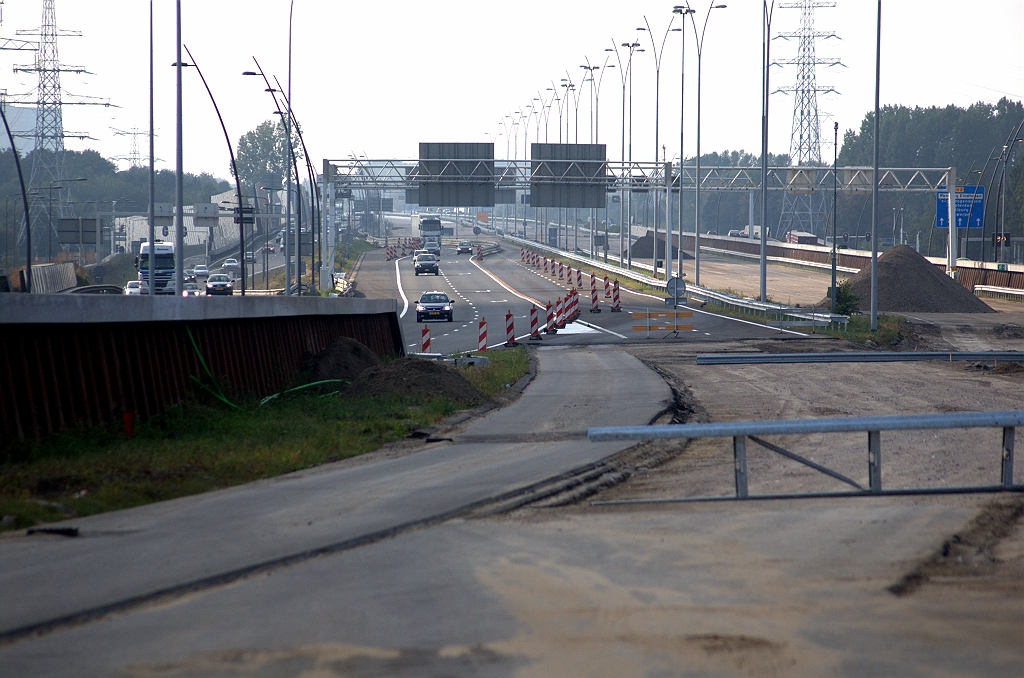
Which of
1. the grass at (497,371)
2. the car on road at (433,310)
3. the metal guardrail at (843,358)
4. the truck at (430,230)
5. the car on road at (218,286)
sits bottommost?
the metal guardrail at (843,358)

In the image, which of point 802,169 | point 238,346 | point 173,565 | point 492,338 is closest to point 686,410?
point 238,346

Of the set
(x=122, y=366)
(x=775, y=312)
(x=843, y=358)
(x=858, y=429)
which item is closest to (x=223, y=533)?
(x=858, y=429)

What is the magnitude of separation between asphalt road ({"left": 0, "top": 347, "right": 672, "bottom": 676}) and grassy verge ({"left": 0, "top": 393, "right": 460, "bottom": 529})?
43 cm

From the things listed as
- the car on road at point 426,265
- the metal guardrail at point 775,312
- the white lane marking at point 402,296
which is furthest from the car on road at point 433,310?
the car on road at point 426,265

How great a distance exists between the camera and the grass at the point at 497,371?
71.9 ft

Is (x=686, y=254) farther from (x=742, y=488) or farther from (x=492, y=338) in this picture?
(x=742, y=488)

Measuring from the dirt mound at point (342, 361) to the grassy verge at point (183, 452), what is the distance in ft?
9.05

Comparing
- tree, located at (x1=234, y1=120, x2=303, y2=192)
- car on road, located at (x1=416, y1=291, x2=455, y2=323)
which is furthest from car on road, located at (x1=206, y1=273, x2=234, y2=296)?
tree, located at (x1=234, y1=120, x2=303, y2=192)

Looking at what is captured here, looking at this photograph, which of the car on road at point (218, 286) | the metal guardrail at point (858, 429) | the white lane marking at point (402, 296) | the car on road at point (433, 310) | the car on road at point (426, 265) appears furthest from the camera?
the car on road at point (426, 265)

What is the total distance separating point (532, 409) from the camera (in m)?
18.4

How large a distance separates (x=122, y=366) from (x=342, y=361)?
7.59m

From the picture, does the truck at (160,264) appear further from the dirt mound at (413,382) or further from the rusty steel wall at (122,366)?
the dirt mound at (413,382)

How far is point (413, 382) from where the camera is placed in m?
19.0

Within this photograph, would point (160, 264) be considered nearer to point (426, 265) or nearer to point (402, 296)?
point (402, 296)
